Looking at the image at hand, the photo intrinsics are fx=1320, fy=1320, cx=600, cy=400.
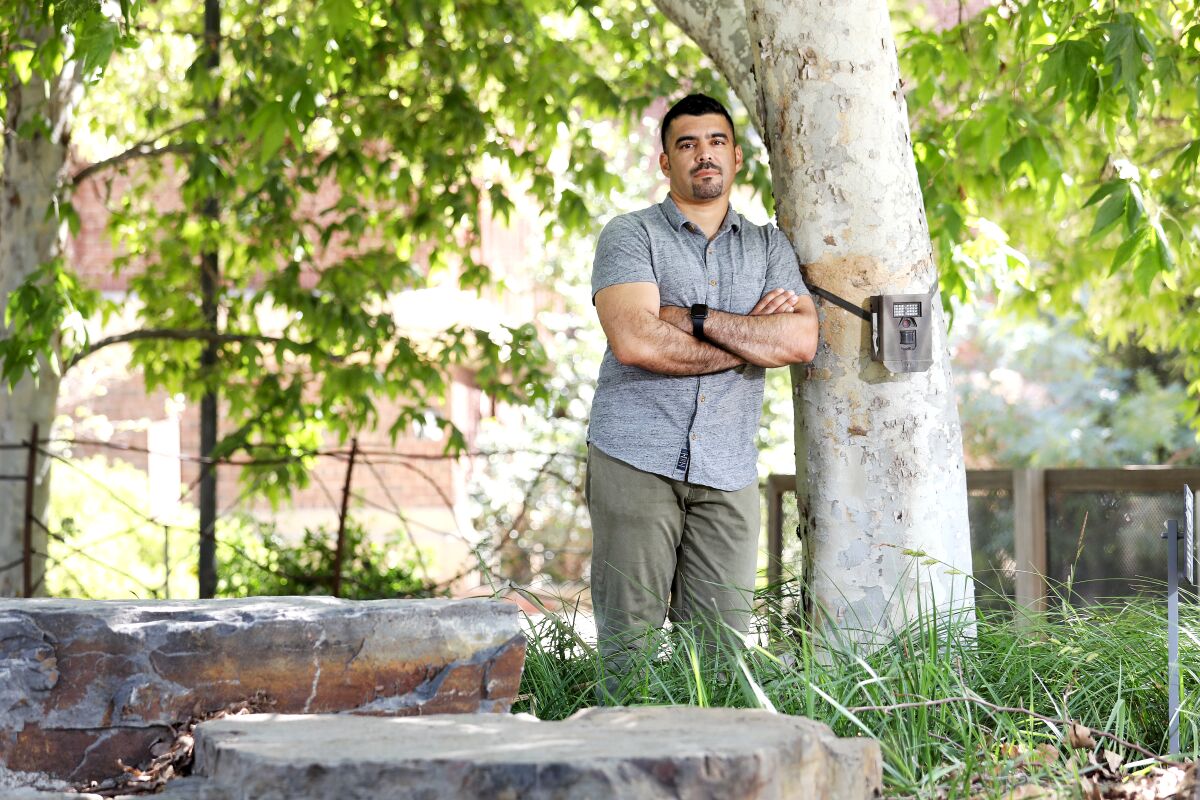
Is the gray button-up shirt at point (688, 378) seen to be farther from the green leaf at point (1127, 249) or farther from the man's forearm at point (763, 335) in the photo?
the green leaf at point (1127, 249)

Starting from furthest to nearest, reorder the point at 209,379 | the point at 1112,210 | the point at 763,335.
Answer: the point at 209,379
the point at 1112,210
the point at 763,335

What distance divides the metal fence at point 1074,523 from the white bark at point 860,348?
2.64m

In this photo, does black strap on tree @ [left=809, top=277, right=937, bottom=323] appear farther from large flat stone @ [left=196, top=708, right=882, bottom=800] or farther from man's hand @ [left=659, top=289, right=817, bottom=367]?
large flat stone @ [left=196, top=708, right=882, bottom=800]

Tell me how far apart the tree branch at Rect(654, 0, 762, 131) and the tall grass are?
1.91 m

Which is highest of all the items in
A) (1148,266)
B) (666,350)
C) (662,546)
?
(1148,266)

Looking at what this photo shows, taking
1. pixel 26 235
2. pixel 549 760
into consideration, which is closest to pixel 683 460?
pixel 549 760

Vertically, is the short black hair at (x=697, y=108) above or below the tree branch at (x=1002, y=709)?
above

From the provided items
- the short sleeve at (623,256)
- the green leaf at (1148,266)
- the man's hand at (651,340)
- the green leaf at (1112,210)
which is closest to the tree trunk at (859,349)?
the man's hand at (651,340)

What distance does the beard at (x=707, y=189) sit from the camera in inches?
165

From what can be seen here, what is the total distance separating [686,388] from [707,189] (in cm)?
65

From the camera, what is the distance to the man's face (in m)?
4.20

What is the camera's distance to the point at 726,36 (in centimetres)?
471

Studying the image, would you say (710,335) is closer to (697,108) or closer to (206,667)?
(697,108)

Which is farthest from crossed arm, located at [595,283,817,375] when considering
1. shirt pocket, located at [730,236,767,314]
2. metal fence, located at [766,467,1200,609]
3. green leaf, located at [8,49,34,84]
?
green leaf, located at [8,49,34,84]
